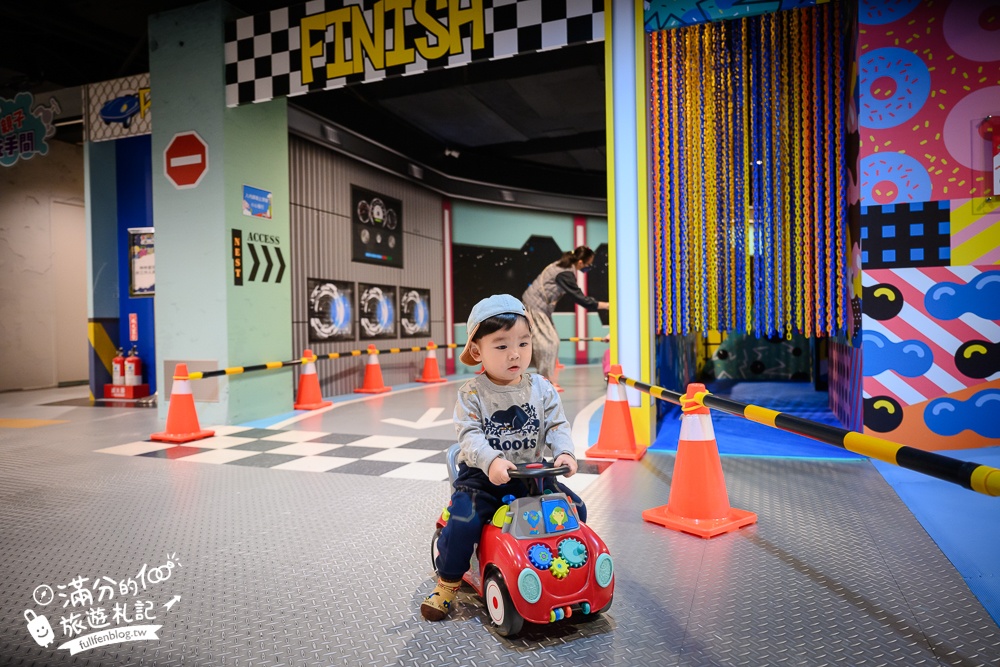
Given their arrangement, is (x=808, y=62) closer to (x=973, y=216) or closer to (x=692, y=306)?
(x=973, y=216)

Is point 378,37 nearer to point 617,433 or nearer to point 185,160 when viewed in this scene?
point 185,160

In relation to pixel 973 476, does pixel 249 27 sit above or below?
above

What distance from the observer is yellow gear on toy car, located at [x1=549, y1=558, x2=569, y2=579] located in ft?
5.60

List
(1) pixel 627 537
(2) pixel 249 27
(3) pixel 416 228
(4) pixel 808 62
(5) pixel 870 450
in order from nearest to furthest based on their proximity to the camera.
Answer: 1. (5) pixel 870 450
2. (1) pixel 627 537
3. (4) pixel 808 62
4. (2) pixel 249 27
5. (3) pixel 416 228

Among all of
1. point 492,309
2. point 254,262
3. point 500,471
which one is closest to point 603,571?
point 500,471

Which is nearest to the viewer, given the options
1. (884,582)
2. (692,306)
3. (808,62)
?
(884,582)

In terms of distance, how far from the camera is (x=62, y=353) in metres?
9.57

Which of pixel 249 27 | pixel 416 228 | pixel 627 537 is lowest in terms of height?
pixel 627 537

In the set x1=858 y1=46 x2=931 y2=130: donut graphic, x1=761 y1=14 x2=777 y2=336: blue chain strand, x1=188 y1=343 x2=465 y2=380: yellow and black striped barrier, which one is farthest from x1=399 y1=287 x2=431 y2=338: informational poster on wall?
x1=858 y1=46 x2=931 y2=130: donut graphic

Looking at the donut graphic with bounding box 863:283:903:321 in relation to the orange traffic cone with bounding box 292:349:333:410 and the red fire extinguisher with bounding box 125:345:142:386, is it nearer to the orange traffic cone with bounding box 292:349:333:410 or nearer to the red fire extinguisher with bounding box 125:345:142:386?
the orange traffic cone with bounding box 292:349:333:410

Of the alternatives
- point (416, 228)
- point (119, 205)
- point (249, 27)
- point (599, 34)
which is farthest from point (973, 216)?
point (119, 205)

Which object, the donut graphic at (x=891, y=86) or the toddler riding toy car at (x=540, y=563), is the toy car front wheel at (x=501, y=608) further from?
the donut graphic at (x=891, y=86)

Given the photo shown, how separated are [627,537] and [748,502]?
2.59 feet

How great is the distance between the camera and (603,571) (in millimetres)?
1762
